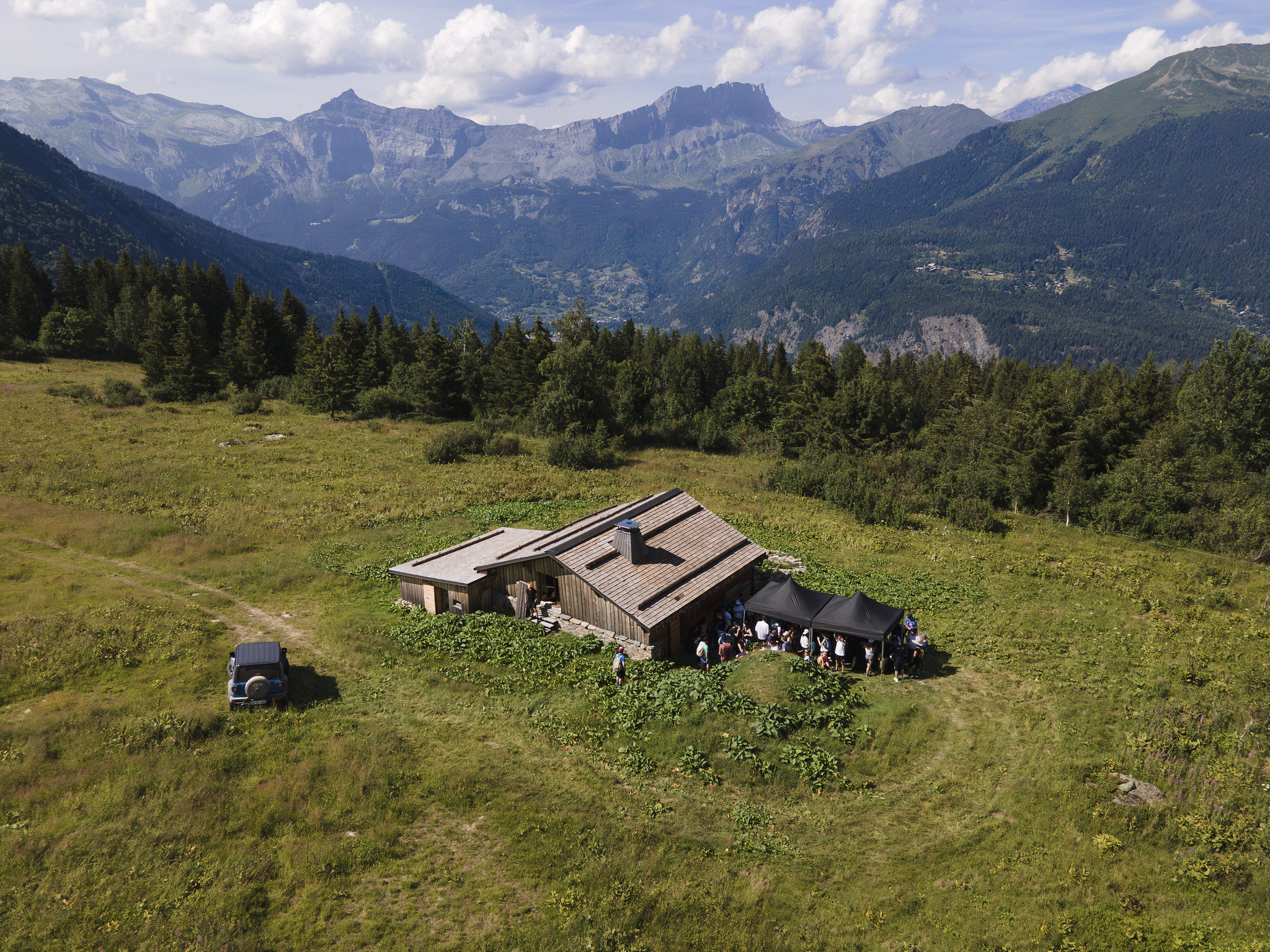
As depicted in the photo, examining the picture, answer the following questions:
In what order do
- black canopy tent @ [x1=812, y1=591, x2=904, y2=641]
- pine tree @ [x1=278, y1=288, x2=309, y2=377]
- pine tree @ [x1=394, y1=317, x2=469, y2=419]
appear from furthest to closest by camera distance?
pine tree @ [x1=278, y1=288, x2=309, y2=377]
pine tree @ [x1=394, y1=317, x2=469, y2=419]
black canopy tent @ [x1=812, y1=591, x2=904, y2=641]

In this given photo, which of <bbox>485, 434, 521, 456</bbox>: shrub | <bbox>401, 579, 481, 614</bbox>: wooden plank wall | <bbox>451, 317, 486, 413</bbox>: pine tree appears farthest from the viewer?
<bbox>451, 317, 486, 413</bbox>: pine tree

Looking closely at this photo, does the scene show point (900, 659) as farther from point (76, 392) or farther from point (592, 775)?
point (76, 392)

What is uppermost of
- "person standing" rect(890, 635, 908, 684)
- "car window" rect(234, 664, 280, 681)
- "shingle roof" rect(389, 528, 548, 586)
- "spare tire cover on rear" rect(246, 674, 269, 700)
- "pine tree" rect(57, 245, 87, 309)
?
"pine tree" rect(57, 245, 87, 309)

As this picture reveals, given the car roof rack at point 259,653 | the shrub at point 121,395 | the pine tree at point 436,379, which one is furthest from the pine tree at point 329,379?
the car roof rack at point 259,653

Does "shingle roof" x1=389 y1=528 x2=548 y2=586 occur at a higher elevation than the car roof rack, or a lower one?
higher

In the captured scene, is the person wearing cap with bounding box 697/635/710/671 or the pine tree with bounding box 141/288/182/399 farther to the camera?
the pine tree with bounding box 141/288/182/399

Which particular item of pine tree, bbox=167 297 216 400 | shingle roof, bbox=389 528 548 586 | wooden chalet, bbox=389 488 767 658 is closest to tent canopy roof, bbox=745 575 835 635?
wooden chalet, bbox=389 488 767 658

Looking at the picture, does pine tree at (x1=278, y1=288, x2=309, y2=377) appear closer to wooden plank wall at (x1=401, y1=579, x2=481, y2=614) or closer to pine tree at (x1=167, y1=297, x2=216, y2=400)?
pine tree at (x1=167, y1=297, x2=216, y2=400)

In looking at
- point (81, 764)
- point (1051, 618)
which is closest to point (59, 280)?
point (81, 764)
